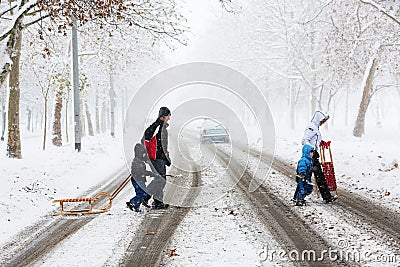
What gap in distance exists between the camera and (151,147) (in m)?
9.01

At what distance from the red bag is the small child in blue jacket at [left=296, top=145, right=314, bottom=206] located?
10.0 ft

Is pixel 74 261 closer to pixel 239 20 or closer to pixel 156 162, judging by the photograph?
pixel 156 162

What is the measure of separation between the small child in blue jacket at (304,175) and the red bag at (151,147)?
305 cm

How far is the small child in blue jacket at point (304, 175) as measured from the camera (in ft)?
29.4

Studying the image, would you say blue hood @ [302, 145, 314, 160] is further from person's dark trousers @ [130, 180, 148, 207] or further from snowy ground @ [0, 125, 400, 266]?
person's dark trousers @ [130, 180, 148, 207]

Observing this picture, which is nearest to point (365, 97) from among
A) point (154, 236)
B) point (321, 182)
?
point (321, 182)

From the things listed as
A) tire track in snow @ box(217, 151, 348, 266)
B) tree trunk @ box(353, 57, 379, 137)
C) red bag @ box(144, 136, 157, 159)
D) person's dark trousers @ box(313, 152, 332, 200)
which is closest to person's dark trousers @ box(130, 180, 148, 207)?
red bag @ box(144, 136, 157, 159)

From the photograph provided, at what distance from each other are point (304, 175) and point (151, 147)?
3.27m

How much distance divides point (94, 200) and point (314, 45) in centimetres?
2496

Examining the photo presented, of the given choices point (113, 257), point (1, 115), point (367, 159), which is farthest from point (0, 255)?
point (1, 115)

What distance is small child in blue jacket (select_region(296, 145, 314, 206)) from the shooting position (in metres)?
8.97

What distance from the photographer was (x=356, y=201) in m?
9.11

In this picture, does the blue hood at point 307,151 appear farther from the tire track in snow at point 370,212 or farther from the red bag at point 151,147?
the red bag at point 151,147

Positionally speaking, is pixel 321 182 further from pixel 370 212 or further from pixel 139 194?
pixel 139 194
